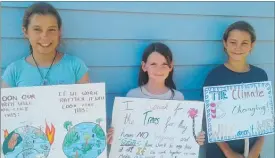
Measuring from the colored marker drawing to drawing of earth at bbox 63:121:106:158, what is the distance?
0.09 metres

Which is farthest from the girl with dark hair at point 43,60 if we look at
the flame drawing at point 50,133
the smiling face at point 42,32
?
the flame drawing at point 50,133

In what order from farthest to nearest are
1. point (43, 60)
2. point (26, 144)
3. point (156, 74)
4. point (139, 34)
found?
point (139, 34), point (156, 74), point (43, 60), point (26, 144)

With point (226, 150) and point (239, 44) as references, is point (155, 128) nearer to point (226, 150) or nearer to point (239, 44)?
point (226, 150)

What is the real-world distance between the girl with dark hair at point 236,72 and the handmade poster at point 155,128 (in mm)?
301

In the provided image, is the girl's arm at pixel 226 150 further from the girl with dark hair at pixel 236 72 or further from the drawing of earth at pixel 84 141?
the drawing of earth at pixel 84 141

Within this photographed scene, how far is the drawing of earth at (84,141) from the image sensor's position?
161 centimetres

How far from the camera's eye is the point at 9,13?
174cm

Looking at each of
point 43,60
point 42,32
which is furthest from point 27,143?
point 42,32

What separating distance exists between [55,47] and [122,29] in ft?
1.37

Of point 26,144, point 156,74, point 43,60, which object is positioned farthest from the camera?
point 156,74

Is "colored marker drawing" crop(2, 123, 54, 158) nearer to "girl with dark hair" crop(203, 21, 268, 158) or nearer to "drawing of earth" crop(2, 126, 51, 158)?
"drawing of earth" crop(2, 126, 51, 158)

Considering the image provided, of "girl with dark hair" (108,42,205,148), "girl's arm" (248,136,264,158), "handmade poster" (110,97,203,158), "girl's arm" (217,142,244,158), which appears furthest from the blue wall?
"girl's arm" (248,136,264,158)

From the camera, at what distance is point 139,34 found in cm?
195

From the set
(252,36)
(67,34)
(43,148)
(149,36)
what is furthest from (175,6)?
(43,148)
